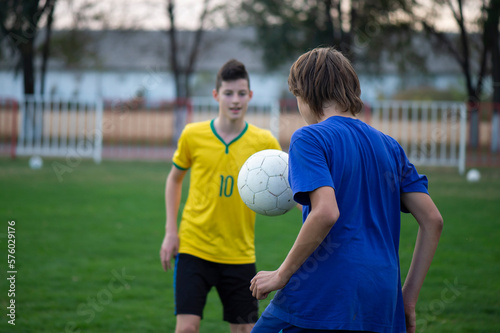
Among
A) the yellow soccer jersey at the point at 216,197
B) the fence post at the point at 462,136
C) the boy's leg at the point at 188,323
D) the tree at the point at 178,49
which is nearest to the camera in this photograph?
the boy's leg at the point at 188,323

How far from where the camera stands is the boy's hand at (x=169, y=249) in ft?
11.3

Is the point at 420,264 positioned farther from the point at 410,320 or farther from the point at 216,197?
the point at 216,197

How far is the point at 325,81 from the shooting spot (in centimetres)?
203

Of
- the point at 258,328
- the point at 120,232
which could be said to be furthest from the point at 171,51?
the point at 258,328

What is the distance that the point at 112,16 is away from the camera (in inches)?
905

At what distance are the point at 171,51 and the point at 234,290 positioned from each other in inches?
922

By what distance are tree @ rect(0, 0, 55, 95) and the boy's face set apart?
63.1 feet

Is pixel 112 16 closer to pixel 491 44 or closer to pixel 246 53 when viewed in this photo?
pixel 491 44

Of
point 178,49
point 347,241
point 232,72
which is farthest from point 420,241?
point 178,49

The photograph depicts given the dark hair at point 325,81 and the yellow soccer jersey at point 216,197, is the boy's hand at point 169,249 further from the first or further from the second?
the dark hair at point 325,81

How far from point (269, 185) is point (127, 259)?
426 centimetres

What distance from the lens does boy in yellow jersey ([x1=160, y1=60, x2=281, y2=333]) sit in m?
3.41

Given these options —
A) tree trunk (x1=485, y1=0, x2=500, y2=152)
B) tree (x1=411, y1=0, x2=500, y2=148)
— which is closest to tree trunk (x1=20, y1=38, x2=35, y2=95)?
tree (x1=411, y1=0, x2=500, y2=148)

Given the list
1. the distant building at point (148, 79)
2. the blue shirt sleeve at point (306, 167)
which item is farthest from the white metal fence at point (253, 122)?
the distant building at point (148, 79)
